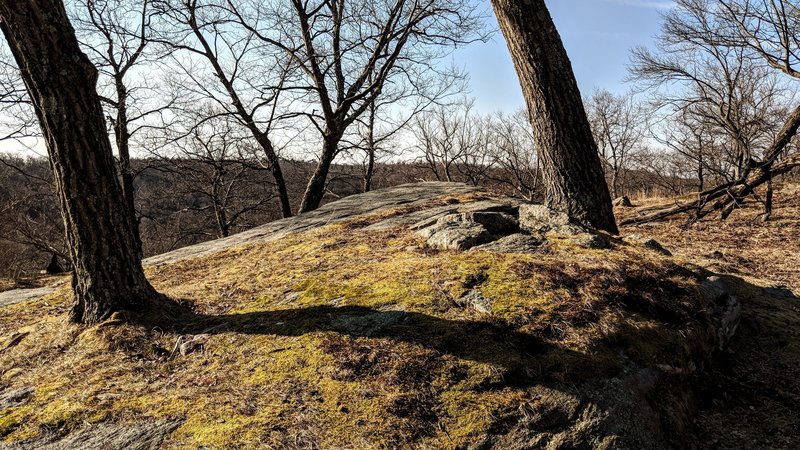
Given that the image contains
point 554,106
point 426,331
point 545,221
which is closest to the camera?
point 426,331

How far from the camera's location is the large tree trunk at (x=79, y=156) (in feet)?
9.87

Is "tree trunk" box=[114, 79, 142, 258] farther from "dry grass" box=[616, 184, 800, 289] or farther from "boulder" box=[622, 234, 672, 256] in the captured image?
"dry grass" box=[616, 184, 800, 289]

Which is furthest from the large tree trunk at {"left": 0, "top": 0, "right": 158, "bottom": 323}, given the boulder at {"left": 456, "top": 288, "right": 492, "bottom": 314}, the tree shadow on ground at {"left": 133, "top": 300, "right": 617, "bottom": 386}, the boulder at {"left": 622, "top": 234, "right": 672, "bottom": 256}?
the boulder at {"left": 622, "top": 234, "right": 672, "bottom": 256}

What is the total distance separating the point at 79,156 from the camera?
3156 millimetres

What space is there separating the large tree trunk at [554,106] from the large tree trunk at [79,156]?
12.0 feet

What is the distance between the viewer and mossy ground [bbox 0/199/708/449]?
2090 millimetres

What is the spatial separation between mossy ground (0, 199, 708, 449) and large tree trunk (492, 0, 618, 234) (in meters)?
0.69

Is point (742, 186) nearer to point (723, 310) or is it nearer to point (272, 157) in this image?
point (723, 310)

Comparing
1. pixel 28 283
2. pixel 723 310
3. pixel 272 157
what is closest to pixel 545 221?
pixel 723 310

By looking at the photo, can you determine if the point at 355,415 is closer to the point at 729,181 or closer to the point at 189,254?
the point at 189,254

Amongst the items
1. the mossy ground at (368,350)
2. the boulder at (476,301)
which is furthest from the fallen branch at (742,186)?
the boulder at (476,301)

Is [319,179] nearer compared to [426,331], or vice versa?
[426,331]

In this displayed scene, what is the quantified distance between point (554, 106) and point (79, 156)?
4.01 m

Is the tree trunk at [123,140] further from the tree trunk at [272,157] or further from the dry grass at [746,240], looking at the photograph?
the dry grass at [746,240]
